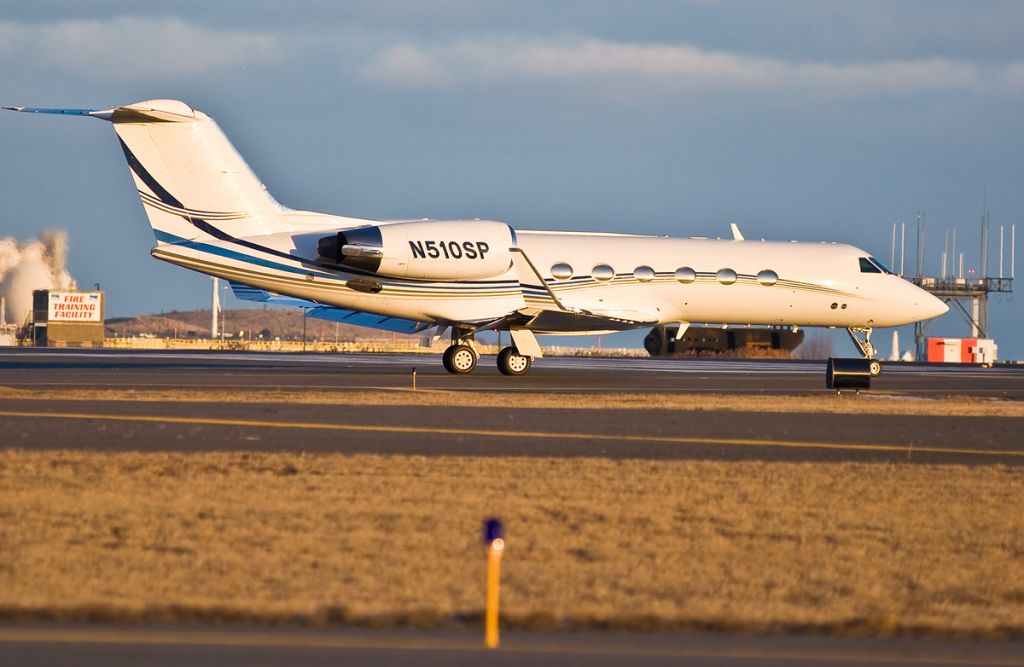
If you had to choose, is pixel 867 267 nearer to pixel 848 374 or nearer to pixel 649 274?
pixel 649 274

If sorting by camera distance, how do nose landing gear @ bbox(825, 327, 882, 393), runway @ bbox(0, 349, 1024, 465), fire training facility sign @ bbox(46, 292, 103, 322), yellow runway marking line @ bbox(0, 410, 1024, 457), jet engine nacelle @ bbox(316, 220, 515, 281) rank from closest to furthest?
runway @ bbox(0, 349, 1024, 465) < yellow runway marking line @ bbox(0, 410, 1024, 457) < nose landing gear @ bbox(825, 327, 882, 393) < jet engine nacelle @ bbox(316, 220, 515, 281) < fire training facility sign @ bbox(46, 292, 103, 322)

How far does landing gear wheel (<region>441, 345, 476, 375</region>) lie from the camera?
35438 millimetres

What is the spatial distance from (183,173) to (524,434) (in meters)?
16.4

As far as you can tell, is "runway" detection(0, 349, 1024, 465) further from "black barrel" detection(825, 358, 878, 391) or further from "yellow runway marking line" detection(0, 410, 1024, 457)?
"black barrel" detection(825, 358, 878, 391)

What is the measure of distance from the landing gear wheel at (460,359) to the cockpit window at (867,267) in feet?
40.1

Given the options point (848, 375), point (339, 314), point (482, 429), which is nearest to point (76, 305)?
point (339, 314)

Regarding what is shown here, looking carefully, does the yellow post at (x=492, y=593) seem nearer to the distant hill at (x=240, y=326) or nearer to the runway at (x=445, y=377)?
the runway at (x=445, y=377)

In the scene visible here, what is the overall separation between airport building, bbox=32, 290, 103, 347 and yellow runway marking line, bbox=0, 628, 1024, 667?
73.4 meters

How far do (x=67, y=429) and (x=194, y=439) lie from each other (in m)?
2.17

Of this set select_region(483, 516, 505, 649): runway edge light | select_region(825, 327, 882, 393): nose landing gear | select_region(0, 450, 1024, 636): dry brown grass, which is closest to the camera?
select_region(483, 516, 505, 649): runway edge light

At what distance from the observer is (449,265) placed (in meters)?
34.3

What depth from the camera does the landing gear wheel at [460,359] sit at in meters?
35.4

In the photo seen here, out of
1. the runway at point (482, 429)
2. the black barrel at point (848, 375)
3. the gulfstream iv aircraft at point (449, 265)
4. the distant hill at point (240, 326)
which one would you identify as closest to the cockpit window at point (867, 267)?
the gulfstream iv aircraft at point (449, 265)

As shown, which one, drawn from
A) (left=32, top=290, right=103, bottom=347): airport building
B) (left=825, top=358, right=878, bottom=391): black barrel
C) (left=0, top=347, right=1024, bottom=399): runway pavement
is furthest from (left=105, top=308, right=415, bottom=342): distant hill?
(left=825, top=358, right=878, bottom=391): black barrel
